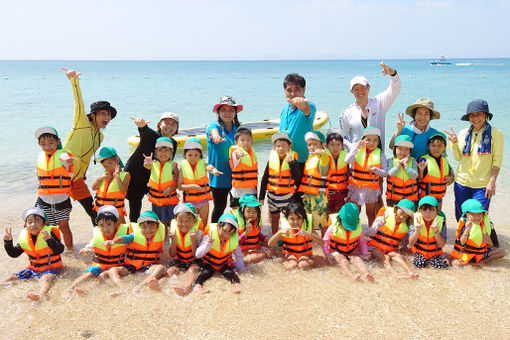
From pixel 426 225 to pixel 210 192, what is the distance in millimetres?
2725

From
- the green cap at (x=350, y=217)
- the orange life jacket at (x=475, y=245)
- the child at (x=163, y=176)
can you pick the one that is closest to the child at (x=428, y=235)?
the orange life jacket at (x=475, y=245)

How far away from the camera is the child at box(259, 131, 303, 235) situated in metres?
5.15

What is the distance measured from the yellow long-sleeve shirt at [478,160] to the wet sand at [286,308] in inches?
42.7

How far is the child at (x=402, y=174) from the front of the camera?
16.9 ft

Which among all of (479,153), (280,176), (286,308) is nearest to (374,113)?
(479,153)

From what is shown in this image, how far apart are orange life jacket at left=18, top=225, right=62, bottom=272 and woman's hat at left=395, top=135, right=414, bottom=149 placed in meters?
4.21

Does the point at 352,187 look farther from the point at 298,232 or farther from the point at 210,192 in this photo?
the point at 210,192

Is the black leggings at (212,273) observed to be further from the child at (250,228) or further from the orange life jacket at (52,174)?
the orange life jacket at (52,174)

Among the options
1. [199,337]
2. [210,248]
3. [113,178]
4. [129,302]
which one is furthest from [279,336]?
[113,178]

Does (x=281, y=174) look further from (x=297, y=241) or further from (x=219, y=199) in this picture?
(x=219, y=199)

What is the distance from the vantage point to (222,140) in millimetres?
5215

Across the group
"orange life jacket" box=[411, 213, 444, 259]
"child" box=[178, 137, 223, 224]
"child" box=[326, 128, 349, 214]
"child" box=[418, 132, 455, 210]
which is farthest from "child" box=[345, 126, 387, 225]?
"child" box=[178, 137, 223, 224]

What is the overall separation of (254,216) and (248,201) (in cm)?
20

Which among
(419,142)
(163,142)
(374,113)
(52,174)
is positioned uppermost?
(374,113)
